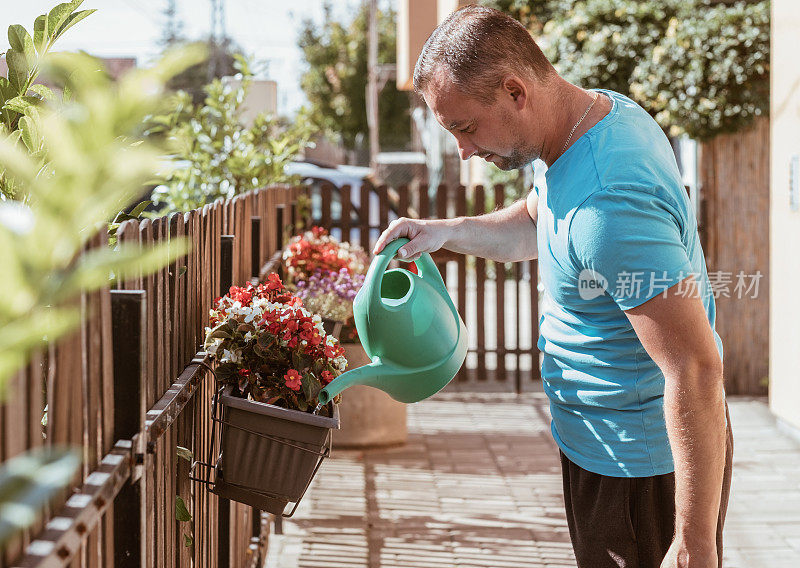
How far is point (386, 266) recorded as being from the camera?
2.06m

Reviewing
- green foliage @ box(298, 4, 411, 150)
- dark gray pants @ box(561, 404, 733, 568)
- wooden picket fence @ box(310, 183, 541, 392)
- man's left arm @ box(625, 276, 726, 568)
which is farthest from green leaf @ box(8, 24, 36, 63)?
green foliage @ box(298, 4, 411, 150)

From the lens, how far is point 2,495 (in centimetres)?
60

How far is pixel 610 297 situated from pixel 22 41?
1.35 metres

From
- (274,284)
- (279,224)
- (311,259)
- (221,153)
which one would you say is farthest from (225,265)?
(221,153)

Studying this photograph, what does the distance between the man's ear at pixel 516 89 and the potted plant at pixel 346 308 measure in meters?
2.41

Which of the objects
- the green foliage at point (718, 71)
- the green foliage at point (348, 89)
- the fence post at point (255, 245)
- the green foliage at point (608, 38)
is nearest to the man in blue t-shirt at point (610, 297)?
the fence post at point (255, 245)

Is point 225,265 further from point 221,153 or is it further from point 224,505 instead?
point 221,153

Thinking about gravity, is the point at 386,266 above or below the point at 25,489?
above

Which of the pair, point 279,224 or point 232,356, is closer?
point 232,356

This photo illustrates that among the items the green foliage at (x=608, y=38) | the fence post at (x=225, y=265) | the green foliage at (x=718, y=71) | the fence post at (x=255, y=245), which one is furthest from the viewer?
the green foliage at (x=608, y=38)

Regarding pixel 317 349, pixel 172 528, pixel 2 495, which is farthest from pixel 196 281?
pixel 2 495

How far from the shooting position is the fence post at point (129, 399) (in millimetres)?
1355

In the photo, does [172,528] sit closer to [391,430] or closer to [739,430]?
[391,430]

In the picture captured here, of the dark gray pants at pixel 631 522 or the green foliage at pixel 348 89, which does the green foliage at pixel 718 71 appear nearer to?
the dark gray pants at pixel 631 522
